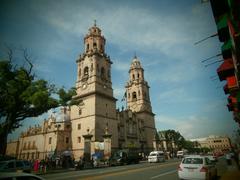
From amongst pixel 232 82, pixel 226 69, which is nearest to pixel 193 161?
pixel 226 69

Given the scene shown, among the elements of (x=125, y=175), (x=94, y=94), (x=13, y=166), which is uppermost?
(x=94, y=94)

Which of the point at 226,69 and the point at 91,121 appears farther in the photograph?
the point at 91,121

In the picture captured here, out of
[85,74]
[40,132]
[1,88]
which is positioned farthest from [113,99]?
[1,88]

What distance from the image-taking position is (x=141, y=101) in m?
61.5

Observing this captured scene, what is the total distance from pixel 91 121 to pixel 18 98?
58.3 ft

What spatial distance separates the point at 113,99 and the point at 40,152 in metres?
21.9

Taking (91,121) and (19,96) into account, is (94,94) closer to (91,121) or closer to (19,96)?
(91,121)

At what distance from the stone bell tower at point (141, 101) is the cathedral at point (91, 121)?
113cm

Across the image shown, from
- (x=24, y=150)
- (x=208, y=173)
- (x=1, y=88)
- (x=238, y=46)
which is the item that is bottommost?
(x=208, y=173)

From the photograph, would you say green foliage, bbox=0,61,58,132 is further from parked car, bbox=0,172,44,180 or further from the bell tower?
the bell tower

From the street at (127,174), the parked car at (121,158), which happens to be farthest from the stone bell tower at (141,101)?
the street at (127,174)

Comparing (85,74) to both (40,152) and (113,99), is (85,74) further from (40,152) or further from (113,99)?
(40,152)

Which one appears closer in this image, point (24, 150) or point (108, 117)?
point (108, 117)

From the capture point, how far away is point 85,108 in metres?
42.2
